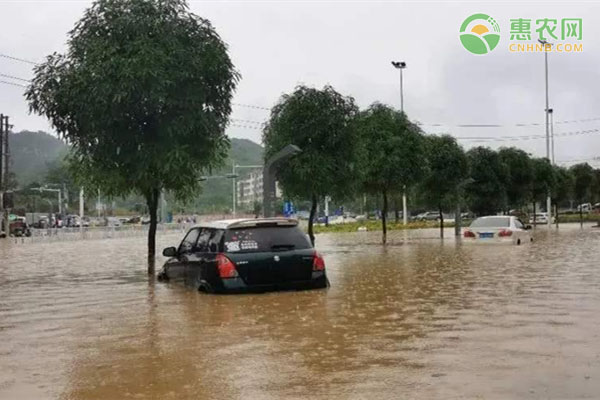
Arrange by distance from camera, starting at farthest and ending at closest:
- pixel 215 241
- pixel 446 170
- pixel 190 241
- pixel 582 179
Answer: pixel 582 179, pixel 446 170, pixel 190 241, pixel 215 241

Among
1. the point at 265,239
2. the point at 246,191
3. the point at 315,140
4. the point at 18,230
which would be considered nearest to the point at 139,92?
the point at 265,239

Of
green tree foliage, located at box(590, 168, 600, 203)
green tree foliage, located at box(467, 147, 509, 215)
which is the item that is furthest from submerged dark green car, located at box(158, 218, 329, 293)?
green tree foliage, located at box(590, 168, 600, 203)

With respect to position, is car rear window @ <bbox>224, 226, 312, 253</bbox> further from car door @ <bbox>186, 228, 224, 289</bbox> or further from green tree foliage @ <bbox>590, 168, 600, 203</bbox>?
green tree foliage @ <bbox>590, 168, 600, 203</bbox>

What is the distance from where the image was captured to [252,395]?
19.0ft

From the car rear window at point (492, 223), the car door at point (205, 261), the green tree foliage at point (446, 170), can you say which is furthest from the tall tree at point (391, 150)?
the car door at point (205, 261)

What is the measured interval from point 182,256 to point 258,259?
267 cm

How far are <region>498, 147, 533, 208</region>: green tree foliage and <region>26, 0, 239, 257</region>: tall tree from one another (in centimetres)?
3331

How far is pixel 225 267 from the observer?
457 inches

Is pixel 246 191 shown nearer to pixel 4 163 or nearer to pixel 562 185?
A: pixel 4 163

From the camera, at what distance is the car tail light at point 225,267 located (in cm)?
1155

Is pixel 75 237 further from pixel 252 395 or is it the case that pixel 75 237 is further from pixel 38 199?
pixel 38 199

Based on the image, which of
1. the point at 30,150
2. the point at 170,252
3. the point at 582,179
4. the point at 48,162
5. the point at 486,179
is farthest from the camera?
the point at 30,150

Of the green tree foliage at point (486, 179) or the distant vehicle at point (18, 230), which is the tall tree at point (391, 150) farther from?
the distant vehicle at point (18, 230)

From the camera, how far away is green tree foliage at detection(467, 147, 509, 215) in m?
43.7
